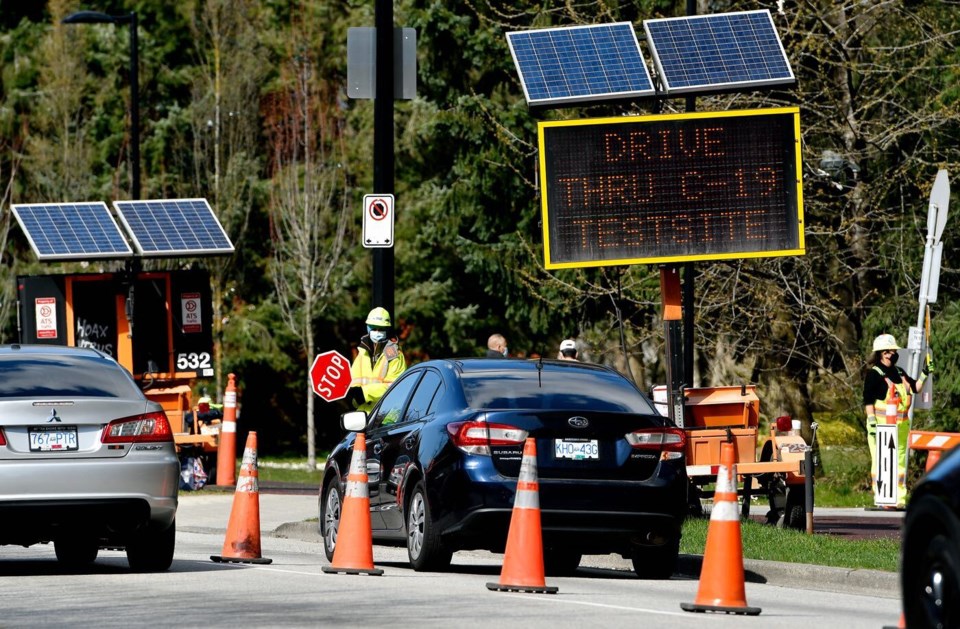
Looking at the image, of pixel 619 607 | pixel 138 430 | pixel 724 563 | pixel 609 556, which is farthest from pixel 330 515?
pixel 724 563

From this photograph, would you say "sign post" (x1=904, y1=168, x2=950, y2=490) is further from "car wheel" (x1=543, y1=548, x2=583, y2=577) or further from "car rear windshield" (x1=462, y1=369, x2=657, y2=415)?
"car rear windshield" (x1=462, y1=369, x2=657, y2=415)

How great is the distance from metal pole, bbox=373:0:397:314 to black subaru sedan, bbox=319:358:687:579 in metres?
5.38

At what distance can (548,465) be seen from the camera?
13.4 meters

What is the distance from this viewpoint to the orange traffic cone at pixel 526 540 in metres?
12.2

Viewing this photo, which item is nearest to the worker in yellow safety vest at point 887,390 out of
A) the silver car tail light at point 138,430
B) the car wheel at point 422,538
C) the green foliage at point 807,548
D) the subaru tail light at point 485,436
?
the green foliage at point 807,548

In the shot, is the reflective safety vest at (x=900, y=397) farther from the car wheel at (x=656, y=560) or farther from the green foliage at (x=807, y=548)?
the car wheel at (x=656, y=560)

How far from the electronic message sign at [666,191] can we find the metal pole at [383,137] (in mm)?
2039

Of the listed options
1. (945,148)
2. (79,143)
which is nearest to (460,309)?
(79,143)

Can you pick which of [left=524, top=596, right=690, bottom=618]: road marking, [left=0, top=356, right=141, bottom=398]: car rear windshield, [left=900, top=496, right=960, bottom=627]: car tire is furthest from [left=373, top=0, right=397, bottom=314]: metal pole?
[left=900, top=496, right=960, bottom=627]: car tire

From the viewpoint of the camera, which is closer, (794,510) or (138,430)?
(138,430)

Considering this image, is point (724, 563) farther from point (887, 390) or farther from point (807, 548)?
point (887, 390)

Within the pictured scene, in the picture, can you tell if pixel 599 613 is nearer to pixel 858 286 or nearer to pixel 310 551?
pixel 310 551

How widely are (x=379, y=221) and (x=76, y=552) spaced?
541cm

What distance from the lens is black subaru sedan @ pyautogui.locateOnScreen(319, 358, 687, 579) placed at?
13367 millimetres
